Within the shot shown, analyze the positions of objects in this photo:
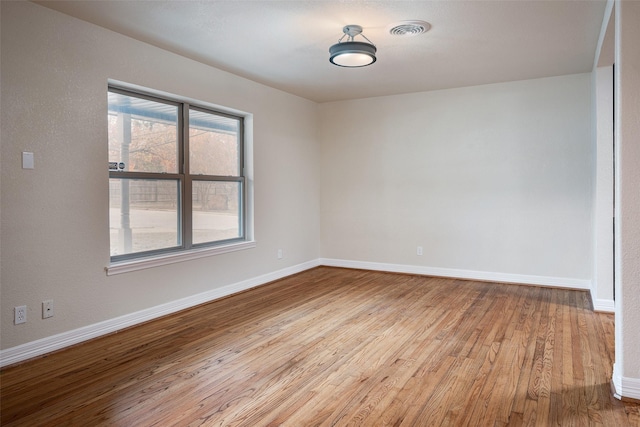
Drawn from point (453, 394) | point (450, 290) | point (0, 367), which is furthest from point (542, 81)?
point (0, 367)

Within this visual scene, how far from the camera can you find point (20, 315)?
3.00m

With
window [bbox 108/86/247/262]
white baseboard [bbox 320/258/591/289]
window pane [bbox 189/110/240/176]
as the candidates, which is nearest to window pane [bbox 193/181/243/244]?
window [bbox 108/86/247/262]

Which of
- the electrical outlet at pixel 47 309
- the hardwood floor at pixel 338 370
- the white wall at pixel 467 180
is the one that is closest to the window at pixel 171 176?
the electrical outlet at pixel 47 309

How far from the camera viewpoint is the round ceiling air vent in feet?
11.1

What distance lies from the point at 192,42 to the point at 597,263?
4383 mm

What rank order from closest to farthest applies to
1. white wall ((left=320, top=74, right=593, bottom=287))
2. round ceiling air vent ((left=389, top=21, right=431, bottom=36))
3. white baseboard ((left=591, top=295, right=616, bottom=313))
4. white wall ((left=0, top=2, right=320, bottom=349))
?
white wall ((left=0, top=2, right=320, bottom=349)) → round ceiling air vent ((left=389, top=21, right=431, bottom=36)) → white baseboard ((left=591, top=295, right=616, bottom=313)) → white wall ((left=320, top=74, right=593, bottom=287))

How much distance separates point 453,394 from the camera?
2504mm

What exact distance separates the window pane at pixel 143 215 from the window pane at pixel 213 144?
1.40 feet

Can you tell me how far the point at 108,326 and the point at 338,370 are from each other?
6.70 ft

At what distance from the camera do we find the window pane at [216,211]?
464 centimetres

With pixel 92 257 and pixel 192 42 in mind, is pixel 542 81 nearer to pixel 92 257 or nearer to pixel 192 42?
pixel 192 42

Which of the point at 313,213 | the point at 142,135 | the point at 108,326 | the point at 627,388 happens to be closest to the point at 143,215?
the point at 142,135

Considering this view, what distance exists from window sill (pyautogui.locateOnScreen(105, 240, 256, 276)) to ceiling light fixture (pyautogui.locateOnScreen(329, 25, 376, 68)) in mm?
2373

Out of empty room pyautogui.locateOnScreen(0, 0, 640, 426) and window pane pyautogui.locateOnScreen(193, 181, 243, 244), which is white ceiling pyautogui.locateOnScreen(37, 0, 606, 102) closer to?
empty room pyautogui.locateOnScreen(0, 0, 640, 426)
